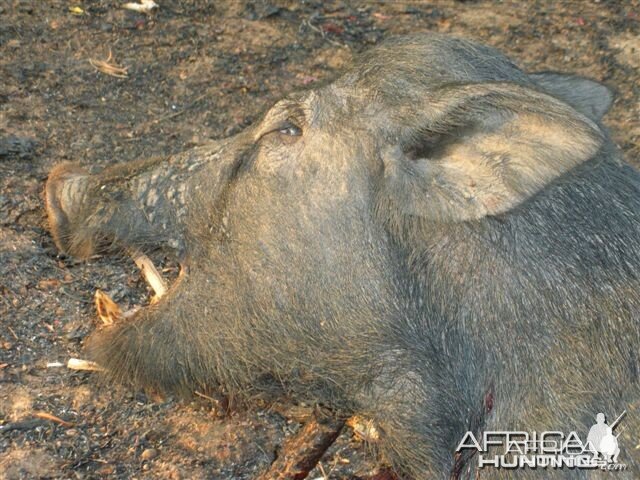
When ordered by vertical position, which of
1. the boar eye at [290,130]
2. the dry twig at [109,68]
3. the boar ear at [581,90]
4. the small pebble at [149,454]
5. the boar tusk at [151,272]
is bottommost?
the small pebble at [149,454]

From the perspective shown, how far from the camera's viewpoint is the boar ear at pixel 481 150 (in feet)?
8.54

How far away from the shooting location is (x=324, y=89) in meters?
3.01

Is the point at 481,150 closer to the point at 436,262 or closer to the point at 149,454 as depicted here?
the point at 436,262

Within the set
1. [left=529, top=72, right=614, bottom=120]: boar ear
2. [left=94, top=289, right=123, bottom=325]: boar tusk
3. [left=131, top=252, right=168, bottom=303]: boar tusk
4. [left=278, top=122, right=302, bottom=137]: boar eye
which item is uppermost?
[left=529, top=72, right=614, bottom=120]: boar ear

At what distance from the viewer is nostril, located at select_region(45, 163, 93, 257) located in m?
3.39

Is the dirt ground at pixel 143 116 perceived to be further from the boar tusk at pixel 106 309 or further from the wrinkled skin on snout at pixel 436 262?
the wrinkled skin on snout at pixel 436 262

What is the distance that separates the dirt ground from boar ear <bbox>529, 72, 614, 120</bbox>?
146 centimetres

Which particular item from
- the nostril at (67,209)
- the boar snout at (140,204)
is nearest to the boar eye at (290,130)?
the boar snout at (140,204)

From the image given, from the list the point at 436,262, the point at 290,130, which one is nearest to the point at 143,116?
the point at 290,130

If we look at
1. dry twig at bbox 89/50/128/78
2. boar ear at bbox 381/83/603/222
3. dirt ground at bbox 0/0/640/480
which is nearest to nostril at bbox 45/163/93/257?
dirt ground at bbox 0/0/640/480

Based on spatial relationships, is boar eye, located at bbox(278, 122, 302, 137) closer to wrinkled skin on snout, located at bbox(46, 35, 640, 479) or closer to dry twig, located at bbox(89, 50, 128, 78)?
wrinkled skin on snout, located at bbox(46, 35, 640, 479)

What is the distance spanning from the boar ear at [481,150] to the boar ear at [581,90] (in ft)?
2.92

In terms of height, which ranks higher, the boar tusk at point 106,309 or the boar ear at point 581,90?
the boar ear at point 581,90

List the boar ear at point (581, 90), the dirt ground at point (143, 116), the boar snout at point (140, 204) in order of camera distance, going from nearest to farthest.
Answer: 1. the boar snout at point (140, 204)
2. the dirt ground at point (143, 116)
3. the boar ear at point (581, 90)
